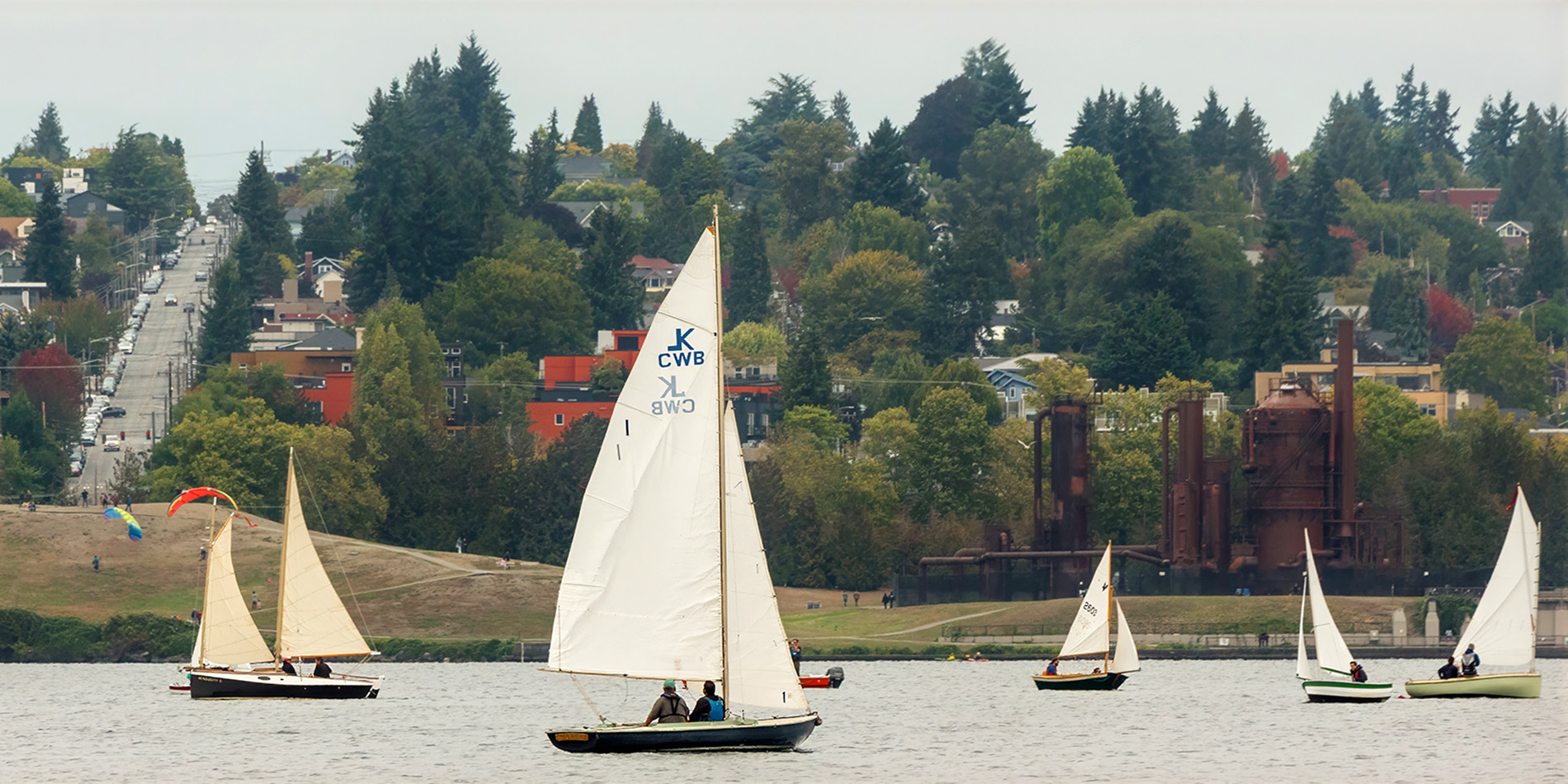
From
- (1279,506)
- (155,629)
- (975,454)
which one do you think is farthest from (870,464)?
(155,629)

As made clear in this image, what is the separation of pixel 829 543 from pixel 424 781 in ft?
330

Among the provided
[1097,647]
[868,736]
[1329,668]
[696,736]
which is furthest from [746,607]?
[1097,647]

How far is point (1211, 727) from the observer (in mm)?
87938

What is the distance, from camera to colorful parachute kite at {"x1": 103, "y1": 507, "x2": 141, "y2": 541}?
14977 centimetres

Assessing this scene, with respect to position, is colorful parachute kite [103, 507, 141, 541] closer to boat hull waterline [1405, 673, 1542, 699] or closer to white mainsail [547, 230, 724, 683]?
boat hull waterline [1405, 673, 1542, 699]

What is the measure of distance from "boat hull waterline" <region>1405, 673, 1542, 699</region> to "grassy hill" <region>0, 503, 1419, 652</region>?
1951 inches

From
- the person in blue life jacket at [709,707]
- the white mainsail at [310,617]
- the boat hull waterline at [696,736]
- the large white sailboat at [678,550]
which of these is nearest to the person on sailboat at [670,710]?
the boat hull waterline at [696,736]

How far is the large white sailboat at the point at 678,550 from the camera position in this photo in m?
63.4

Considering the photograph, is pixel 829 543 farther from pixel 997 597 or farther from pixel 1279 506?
pixel 1279 506

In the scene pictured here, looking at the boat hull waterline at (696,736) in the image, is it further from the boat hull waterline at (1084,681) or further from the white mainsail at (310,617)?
the boat hull waterline at (1084,681)

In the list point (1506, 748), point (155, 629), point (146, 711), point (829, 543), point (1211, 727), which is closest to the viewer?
point (1506, 748)

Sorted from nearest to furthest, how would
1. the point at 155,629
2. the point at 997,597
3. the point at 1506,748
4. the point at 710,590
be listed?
the point at 710,590, the point at 1506,748, the point at 155,629, the point at 997,597

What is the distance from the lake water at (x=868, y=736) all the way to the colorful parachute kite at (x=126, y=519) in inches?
1264

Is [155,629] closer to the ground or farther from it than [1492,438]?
closer to the ground
